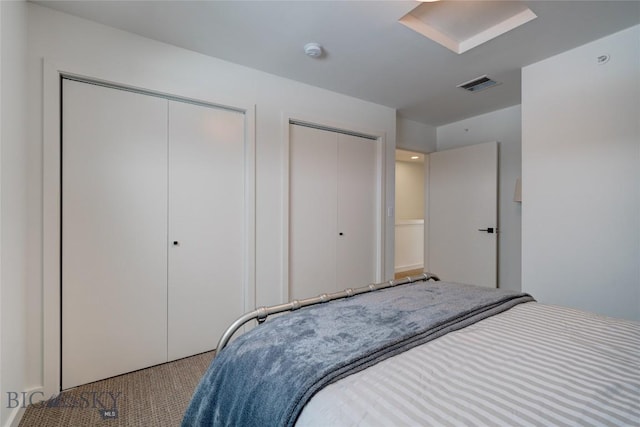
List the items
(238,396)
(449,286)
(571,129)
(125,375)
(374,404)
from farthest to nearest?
(571,129)
(125,375)
(449,286)
(238,396)
(374,404)

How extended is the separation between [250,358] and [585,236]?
251cm

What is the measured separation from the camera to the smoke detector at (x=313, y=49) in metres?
2.15

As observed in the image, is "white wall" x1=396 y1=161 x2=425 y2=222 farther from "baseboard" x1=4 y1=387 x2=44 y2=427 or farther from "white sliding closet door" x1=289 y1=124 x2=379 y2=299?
"baseboard" x1=4 y1=387 x2=44 y2=427

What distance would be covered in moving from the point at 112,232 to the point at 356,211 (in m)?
2.24

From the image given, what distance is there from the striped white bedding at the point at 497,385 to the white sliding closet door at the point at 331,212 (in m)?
1.92

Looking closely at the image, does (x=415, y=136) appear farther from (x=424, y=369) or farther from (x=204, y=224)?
(x=424, y=369)

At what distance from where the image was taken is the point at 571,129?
223cm

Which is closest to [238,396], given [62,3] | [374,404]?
[374,404]

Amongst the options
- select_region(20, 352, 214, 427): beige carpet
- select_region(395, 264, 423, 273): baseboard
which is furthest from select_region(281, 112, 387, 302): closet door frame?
select_region(395, 264, 423, 273): baseboard

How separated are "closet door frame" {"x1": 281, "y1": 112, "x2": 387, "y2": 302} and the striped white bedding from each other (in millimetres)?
1812

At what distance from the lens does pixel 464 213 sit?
386 centimetres

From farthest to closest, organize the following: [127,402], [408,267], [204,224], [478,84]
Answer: [408,267] < [478,84] < [204,224] < [127,402]

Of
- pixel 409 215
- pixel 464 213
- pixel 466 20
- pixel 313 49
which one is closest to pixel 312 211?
pixel 313 49

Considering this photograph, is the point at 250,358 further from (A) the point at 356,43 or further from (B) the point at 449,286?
(A) the point at 356,43
